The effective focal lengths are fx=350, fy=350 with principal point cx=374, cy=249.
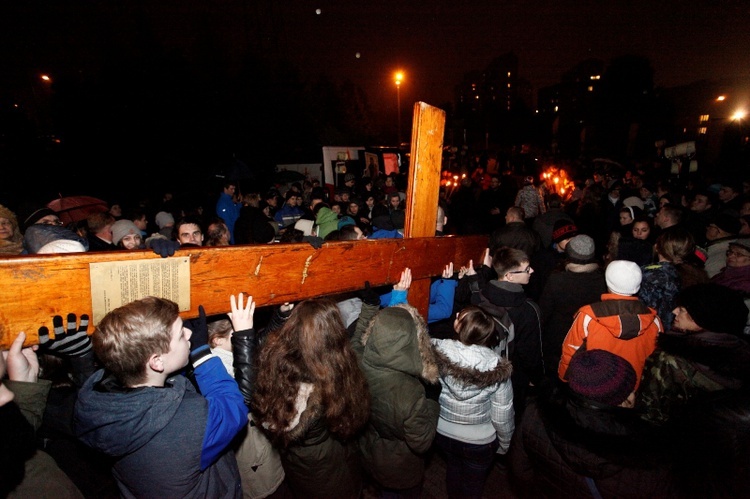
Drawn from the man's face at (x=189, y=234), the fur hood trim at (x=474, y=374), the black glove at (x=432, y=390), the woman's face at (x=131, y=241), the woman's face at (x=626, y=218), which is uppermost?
the woman's face at (x=626, y=218)

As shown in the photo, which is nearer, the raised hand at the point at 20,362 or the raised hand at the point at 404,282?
the raised hand at the point at 20,362

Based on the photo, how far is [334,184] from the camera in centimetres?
1592

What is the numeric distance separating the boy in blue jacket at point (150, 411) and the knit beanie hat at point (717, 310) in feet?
9.89

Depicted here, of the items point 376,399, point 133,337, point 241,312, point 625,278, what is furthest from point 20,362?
point 625,278

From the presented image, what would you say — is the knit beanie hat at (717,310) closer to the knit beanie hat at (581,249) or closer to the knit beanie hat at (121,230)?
the knit beanie hat at (581,249)

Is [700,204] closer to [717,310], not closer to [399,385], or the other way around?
[717,310]

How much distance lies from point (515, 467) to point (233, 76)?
19962mm

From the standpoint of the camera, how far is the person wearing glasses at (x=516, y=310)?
314 cm

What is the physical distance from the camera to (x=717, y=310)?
7.61 feet

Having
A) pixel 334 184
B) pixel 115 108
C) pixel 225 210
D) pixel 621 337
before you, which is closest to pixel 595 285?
pixel 621 337

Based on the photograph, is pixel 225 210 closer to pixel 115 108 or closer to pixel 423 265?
pixel 423 265

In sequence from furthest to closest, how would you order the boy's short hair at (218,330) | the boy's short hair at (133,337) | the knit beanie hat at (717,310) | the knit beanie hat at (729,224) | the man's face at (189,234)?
1. the knit beanie hat at (729,224)
2. the man's face at (189,234)
3. the boy's short hair at (218,330)
4. the knit beanie hat at (717,310)
5. the boy's short hair at (133,337)

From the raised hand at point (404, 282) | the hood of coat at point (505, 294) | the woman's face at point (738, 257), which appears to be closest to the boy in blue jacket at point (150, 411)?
the raised hand at point (404, 282)

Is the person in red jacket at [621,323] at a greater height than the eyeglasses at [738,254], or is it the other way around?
the eyeglasses at [738,254]
